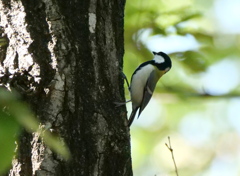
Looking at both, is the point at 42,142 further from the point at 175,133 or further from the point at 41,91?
the point at 175,133

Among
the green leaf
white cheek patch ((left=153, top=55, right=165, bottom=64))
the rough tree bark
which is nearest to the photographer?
the green leaf

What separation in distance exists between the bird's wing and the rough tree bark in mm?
1750

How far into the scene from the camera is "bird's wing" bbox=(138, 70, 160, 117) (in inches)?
143

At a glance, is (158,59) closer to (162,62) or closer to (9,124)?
(162,62)

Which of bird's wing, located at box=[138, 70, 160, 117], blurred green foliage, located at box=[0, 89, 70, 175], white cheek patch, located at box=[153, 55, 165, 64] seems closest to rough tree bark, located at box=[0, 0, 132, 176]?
blurred green foliage, located at box=[0, 89, 70, 175]

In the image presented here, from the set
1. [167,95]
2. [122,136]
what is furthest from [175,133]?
[122,136]

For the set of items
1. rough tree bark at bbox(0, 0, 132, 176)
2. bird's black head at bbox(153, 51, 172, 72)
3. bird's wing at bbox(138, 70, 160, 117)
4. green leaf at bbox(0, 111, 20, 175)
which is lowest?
green leaf at bbox(0, 111, 20, 175)

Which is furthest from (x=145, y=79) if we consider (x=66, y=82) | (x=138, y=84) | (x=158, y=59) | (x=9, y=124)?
(x=9, y=124)

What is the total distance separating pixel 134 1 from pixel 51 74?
6.51ft

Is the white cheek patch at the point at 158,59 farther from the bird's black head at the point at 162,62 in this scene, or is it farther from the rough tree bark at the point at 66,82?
the rough tree bark at the point at 66,82

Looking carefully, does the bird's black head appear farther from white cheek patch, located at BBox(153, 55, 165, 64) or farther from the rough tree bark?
the rough tree bark

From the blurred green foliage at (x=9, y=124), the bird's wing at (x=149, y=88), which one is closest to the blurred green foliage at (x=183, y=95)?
the bird's wing at (x=149, y=88)

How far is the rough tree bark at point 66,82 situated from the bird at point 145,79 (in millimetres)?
1765

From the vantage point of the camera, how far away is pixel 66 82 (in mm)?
1646
